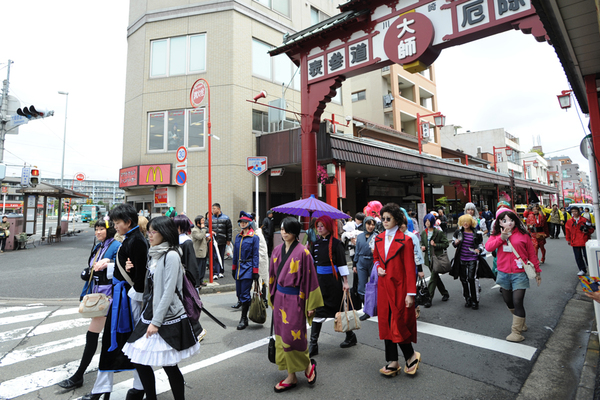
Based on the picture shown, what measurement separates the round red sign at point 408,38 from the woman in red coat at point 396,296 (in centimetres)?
606

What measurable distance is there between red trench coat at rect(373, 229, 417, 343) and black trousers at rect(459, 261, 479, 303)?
123 inches

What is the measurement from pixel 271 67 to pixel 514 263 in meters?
14.9

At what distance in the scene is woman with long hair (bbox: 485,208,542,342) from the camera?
4629mm

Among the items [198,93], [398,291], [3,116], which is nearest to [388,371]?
[398,291]

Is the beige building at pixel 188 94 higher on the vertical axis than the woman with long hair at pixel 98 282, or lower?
higher

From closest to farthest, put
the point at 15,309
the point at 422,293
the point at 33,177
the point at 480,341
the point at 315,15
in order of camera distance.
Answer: the point at 480,341
the point at 422,293
the point at 15,309
the point at 33,177
the point at 315,15

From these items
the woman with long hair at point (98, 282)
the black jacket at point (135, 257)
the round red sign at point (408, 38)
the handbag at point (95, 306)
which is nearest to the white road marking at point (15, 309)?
the woman with long hair at point (98, 282)

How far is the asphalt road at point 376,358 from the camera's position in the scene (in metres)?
3.41

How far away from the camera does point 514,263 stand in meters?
4.74

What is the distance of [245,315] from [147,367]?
2810 millimetres

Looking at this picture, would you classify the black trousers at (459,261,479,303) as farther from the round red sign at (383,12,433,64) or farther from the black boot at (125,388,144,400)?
the black boot at (125,388,144,400)

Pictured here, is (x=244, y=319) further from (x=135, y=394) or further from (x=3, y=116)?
(x=3, y=116)

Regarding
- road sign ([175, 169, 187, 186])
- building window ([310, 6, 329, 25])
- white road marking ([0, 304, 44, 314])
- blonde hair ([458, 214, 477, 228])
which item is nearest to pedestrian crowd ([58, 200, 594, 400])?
blonde hair ([458, 214, 477, 228])

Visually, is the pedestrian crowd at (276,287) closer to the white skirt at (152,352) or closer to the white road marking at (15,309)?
the white skirt at (152,352)
